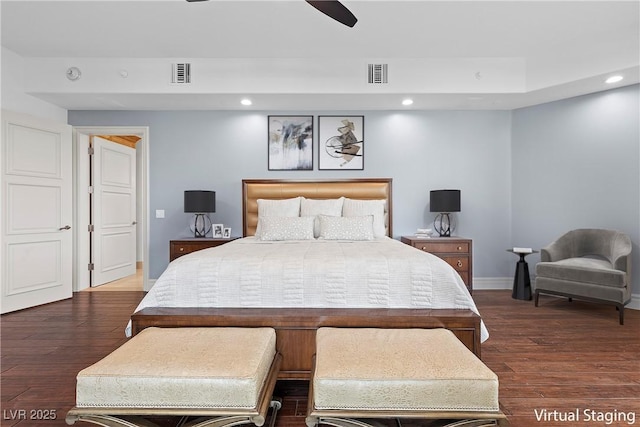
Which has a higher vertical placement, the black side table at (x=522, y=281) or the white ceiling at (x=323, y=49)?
the white ceiling at (x=323, y=49)

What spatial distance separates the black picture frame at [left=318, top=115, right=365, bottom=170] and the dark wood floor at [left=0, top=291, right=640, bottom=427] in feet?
7.80

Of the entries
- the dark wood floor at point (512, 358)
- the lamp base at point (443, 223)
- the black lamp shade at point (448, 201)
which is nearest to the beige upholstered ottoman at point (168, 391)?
the dark wood floor at point (512, 358)

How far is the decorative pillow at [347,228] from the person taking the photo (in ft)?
11.6

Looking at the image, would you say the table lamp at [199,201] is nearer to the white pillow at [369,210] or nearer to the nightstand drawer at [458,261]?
the white pillow at [369,210]

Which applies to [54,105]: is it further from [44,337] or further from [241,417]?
[241,417]

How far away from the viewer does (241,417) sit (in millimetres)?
1391

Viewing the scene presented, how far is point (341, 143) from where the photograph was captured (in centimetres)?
458

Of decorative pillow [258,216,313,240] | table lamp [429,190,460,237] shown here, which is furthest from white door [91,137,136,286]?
table lamp [429,190,460,237]

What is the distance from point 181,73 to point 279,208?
1859mm

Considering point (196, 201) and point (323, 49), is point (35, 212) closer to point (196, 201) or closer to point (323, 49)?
point (196, 201)

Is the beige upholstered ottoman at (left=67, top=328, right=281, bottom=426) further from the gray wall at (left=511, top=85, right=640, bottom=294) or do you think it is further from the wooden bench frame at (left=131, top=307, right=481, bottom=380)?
the gray wall at (left=511, top=85, right=640, bottom=294)

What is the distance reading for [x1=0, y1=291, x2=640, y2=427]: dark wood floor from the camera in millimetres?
1852

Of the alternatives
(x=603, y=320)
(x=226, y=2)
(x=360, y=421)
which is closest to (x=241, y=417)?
(x=360, y=421)

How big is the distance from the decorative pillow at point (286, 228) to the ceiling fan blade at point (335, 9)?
1.96 metres
